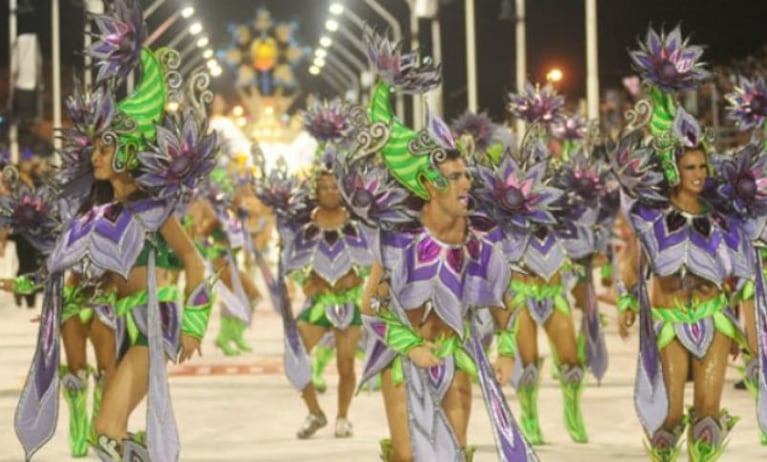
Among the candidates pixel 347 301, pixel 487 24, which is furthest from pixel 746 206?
pixel 487 24

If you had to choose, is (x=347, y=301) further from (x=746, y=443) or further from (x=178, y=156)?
(x=178, y=156)

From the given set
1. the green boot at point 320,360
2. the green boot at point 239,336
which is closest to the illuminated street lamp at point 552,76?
the green boot at point 320,360

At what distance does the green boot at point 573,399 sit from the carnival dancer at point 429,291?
14.6 feet

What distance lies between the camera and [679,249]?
37.9 feet

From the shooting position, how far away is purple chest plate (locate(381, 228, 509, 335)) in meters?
10.3

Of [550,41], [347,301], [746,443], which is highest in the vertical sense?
[550,41]

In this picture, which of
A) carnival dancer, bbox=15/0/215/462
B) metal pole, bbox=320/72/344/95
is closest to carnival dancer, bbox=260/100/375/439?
carnival dancer, bbox=15/0/215/462

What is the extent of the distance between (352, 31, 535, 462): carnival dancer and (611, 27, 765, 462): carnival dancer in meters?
1.52

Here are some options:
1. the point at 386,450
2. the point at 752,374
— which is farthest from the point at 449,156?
the point at 752,374

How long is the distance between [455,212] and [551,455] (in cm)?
402

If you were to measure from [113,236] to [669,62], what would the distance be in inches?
138

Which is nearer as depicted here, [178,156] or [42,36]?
[178,156]

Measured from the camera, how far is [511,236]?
10570mm

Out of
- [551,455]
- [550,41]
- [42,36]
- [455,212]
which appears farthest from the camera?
[42,36]
